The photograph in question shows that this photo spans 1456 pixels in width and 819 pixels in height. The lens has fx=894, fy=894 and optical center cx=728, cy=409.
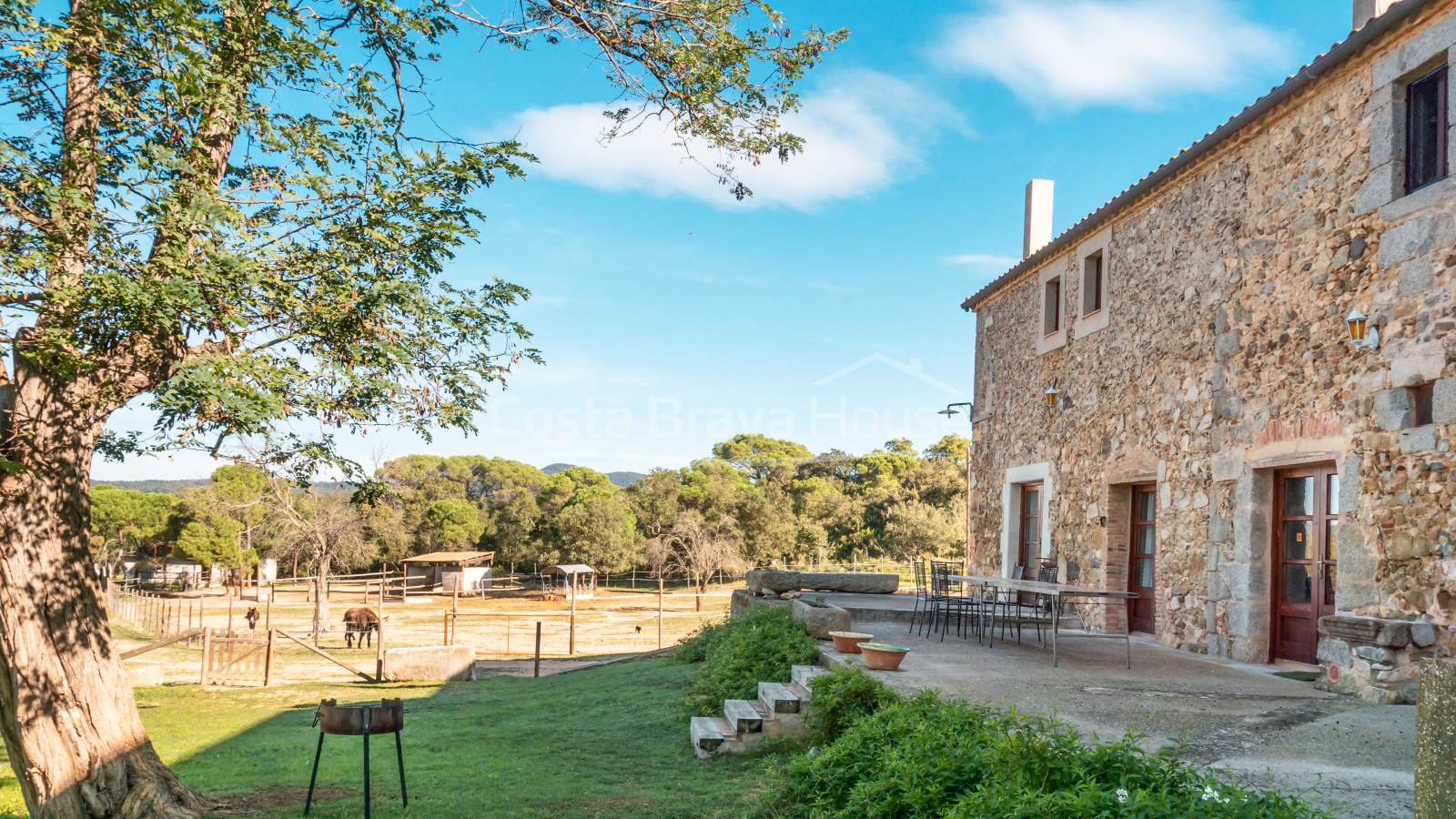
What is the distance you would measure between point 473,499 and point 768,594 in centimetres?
3805

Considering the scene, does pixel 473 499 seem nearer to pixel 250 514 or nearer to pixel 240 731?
pixel 250 514

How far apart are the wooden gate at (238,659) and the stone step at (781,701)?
397 inches

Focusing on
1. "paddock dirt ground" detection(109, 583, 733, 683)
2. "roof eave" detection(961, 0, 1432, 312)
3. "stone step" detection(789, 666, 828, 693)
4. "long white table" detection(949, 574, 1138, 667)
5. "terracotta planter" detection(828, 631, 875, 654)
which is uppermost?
"roof eave" detection(961, 0, 1432, 312)

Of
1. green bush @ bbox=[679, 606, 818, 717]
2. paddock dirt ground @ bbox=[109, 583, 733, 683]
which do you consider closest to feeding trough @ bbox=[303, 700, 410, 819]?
green bush @ bbox=[679, 606, 818, 717]

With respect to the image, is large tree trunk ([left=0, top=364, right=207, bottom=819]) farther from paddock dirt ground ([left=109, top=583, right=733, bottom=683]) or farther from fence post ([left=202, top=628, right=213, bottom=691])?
fence post ([left=202, top=628, right=213, bottom=691])

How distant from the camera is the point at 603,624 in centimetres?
2583

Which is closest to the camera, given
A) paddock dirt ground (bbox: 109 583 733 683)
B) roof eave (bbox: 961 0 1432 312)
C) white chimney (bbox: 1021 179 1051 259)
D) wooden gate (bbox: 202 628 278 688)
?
roof eave (bbox: 961 0 1432 312)

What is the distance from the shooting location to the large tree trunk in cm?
552

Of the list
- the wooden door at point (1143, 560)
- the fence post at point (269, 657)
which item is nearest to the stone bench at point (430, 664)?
the fence post at point (269, 657)

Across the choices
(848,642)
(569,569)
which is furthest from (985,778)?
(569,569)

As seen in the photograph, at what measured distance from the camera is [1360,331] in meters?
6.46

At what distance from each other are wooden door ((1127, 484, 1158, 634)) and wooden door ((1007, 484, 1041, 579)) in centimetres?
194

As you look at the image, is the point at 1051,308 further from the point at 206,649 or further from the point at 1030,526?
the point at 206,649

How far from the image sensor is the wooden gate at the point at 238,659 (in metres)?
13.8
